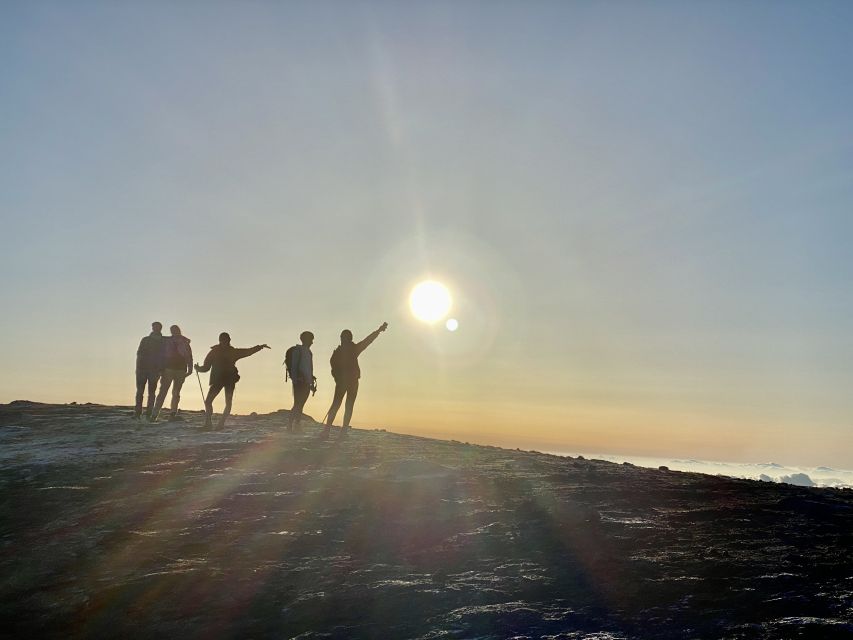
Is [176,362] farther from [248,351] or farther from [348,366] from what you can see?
[348,366]

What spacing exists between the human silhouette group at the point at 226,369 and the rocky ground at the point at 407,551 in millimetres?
3799

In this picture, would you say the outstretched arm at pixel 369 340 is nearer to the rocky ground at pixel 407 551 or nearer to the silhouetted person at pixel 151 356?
the rocky ground at pixel 407 551

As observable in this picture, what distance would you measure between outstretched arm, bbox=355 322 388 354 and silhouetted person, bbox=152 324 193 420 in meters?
6.79

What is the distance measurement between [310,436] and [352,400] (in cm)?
237

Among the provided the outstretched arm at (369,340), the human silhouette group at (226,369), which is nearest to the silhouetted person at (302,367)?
the human silhouette group at (226,369)

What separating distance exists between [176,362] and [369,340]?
24.2ft

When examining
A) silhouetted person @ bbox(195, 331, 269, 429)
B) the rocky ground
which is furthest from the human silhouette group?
the rocky ground

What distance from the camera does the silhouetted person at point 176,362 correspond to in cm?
2205

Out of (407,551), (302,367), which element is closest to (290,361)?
(302,367)

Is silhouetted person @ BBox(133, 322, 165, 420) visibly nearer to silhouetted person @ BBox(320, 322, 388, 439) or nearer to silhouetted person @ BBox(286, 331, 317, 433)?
silhouetted person @ BBox(286, 331, 317, 433)

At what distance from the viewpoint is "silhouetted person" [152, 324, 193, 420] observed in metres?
22.0

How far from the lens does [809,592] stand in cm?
726

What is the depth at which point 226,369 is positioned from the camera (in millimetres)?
20438

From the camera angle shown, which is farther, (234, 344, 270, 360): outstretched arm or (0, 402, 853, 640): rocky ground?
(234, 344, 270, 360): outstretched arm
